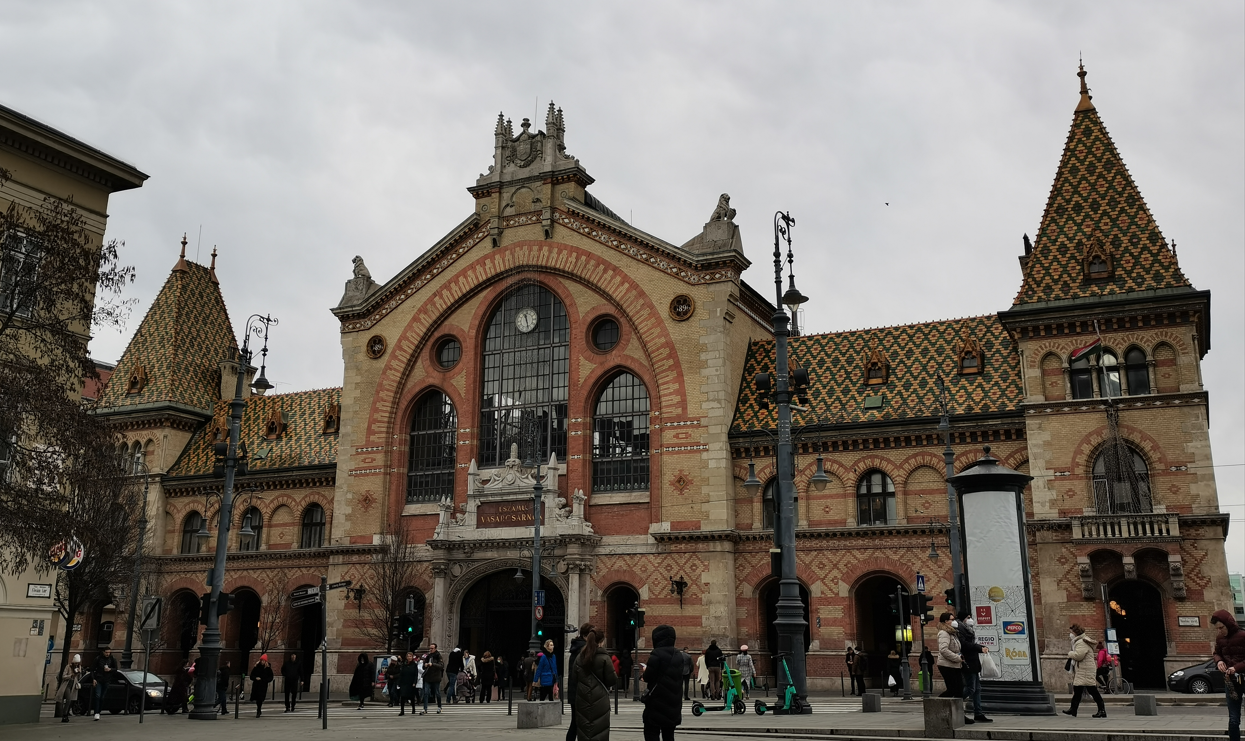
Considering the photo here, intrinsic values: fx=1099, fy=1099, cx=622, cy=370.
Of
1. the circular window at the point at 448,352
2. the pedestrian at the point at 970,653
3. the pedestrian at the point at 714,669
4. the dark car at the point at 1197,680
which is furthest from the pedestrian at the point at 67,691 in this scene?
the dark car at the point at 1197,680

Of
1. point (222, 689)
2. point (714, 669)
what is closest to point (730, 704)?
point (714, 669)

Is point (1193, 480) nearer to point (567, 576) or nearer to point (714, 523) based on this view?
point (714, 523)

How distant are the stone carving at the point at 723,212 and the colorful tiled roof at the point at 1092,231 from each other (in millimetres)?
11338

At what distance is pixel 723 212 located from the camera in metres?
43.6

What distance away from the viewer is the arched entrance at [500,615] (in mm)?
43406

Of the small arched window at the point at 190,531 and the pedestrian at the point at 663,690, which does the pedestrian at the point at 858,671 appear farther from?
the small arched window at the point at 190,531

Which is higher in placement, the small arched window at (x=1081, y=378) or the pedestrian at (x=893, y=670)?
the small arched window at (x=1081, y=378)

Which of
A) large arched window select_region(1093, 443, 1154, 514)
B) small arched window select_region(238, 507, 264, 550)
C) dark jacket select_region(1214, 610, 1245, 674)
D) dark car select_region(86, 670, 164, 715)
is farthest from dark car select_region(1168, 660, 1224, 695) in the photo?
small arched window select_region(238, 507, 264, 550)

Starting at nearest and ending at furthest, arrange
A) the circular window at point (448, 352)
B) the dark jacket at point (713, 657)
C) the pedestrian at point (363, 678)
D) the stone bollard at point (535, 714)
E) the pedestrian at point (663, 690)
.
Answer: the pedestrian at point (663, 690), the stone bollard at point (535, 714), the pedestrian at point (363, 678), the dark jacket at point (713, 657), the circular window at point (448, 352)

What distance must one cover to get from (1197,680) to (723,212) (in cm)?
2306

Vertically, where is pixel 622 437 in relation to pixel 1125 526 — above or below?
above

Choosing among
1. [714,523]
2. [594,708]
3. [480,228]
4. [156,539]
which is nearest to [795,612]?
[594,708]

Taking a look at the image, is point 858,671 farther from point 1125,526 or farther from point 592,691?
point 592,691

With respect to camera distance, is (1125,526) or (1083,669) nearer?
(1083,669)
